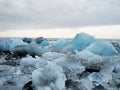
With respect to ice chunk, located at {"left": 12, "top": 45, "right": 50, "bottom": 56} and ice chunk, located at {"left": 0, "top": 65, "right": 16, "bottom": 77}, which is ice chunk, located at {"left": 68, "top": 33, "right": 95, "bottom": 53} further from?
ice chunk, located at {"left": 0, "top": 65, "right": 16, "bottom": 77}

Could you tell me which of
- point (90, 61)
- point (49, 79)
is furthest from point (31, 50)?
point (49, 79)

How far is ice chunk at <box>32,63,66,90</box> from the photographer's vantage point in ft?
8.36

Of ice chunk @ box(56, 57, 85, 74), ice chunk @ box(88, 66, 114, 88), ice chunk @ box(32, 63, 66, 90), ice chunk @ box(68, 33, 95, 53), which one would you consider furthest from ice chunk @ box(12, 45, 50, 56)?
ice chunk @ box(32, 63, 66, 90)

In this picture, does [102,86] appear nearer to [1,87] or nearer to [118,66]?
[118,66]

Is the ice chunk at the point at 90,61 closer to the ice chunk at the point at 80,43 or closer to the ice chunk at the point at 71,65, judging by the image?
the ice chunk at the point at 71,65

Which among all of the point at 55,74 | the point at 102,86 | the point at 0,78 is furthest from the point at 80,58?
the point at 0,78

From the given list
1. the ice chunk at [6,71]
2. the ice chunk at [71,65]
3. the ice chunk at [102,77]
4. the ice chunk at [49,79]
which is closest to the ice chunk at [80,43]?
the ice chunk at [71,65]

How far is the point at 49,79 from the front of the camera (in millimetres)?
2574

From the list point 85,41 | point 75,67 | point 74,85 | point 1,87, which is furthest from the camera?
point 85,41

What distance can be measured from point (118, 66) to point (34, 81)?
130 cm

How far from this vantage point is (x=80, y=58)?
3.52 m

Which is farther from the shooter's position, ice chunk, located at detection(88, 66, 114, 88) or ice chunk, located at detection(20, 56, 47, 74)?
ice chunk, located at detection(20, 56, 47, 74)

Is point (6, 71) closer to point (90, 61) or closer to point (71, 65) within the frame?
point (71, 65)

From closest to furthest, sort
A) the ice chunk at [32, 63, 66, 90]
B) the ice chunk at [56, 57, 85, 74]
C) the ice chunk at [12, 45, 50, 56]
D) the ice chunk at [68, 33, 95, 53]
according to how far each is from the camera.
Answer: the ice chunk at [32, 63, 66, 90], the ice chunk at [56, 57, 85, 74], the ice chunk at [12, 45, 50, 56], the ice chunk at [68, 33, 95, 53]
